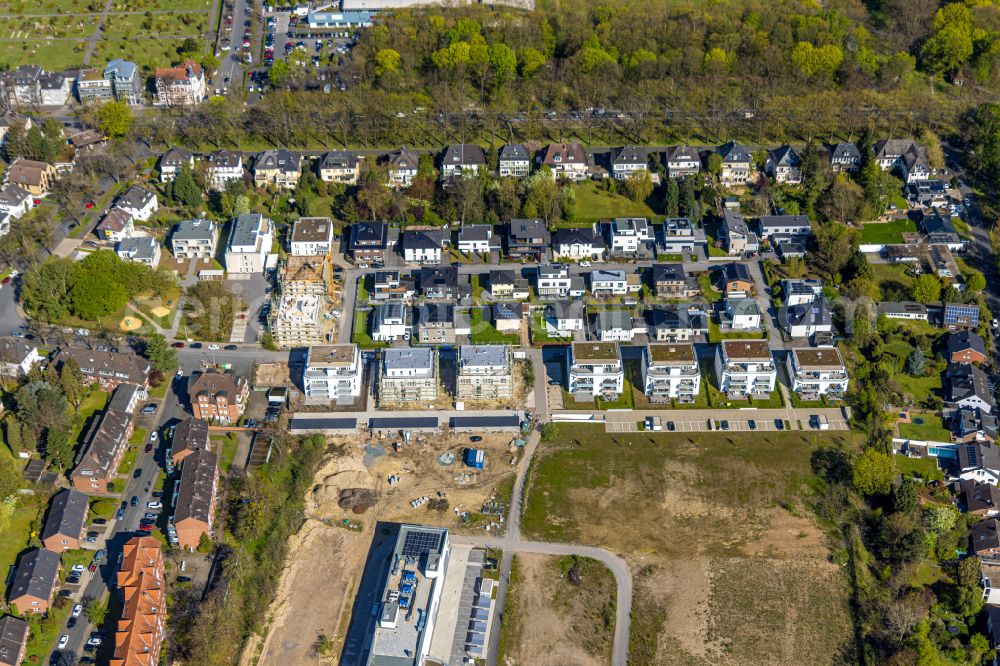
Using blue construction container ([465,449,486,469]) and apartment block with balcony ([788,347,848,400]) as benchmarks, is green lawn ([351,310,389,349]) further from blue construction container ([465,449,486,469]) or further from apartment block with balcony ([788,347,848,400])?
apartment block with balcony ([788,347,848,400])

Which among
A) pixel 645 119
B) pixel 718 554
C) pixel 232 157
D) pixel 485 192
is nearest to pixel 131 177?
A: pixel 232 157

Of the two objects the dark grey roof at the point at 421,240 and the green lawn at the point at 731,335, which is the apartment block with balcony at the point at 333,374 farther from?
the green lawn at the point at 731,335

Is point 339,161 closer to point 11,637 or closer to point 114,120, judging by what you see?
point 114,120

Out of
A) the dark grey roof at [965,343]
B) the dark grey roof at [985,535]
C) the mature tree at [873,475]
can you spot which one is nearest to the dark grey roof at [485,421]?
the mature tree at [873,475]

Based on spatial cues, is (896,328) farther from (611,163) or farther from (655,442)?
(611,163)

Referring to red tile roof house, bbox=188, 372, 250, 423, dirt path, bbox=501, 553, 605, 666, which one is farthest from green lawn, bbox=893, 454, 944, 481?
red tile roof house, bbox=188, 372, 250, 423
